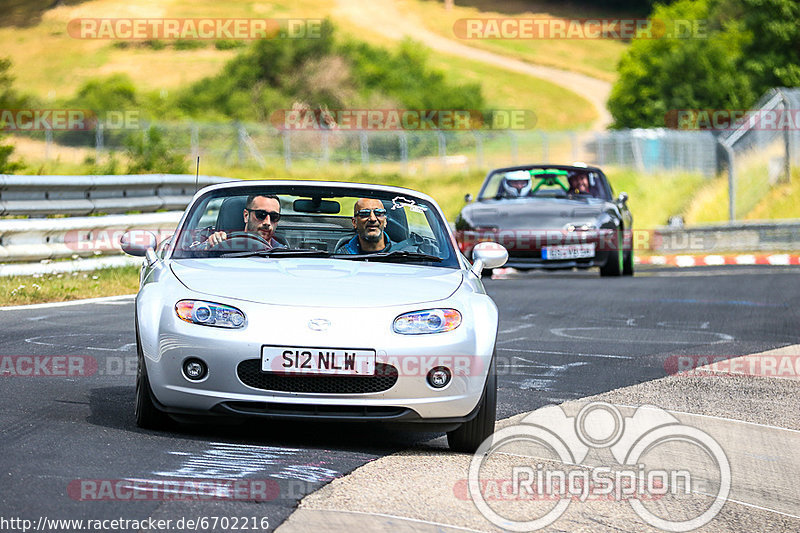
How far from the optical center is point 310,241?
7.94 meters

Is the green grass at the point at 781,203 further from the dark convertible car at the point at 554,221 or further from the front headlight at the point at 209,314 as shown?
the front headlight at the point at 209,314

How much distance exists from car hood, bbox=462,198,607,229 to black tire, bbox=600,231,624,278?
56 cm

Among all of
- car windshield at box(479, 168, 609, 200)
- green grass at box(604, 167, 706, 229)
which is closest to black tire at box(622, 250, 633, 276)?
car windshield at box(479, 168, 609, 200)

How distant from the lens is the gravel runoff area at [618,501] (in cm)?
500

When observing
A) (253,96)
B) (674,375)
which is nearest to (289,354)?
(674,375)

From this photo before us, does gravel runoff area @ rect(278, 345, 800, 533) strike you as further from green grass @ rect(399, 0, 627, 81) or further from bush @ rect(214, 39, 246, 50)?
green grass @ rect(399, 0, 627, 81)

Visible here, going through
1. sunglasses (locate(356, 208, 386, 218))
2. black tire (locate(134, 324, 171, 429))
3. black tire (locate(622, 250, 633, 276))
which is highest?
sunglasses (locate(356, 208, 386, 218))

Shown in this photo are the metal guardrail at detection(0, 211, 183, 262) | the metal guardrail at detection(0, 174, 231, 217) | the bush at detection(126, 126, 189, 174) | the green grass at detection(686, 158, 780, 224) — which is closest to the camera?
the metal guardrail at detection(0, 211, 183, 262)

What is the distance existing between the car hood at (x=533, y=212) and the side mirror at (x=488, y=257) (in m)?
8.77

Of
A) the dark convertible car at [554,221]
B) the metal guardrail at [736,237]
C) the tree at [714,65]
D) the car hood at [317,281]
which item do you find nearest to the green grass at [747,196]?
the metal guardrail at [736,237]

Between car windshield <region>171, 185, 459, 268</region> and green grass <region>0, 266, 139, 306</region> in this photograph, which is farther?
green grass <region>0, 266, 139, 306</region>

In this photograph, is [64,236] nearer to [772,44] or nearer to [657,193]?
[657,193]

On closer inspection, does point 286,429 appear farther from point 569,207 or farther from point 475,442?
point 569,207

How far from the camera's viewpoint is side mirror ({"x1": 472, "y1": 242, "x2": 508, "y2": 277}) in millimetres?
7621
